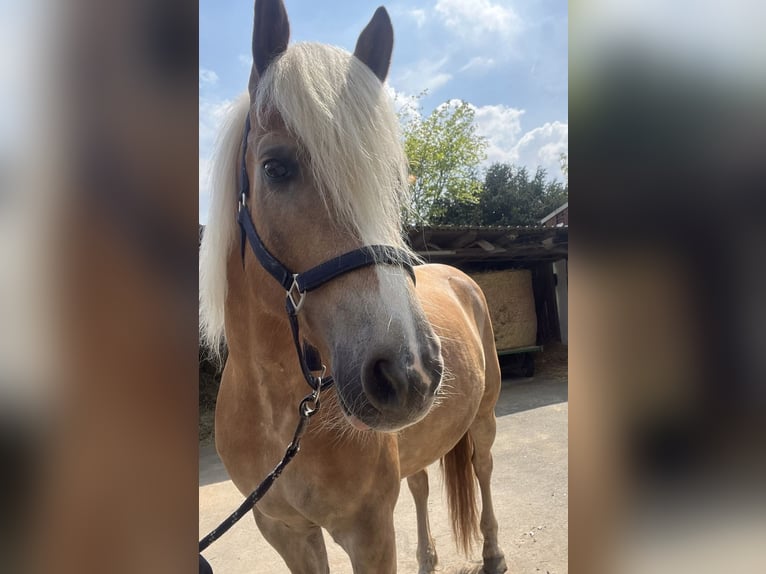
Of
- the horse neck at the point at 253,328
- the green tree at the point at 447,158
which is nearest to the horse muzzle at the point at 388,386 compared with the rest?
the horse neck at the point at 253,328

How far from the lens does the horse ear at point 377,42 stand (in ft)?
4.14

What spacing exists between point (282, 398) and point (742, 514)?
1189 millimetres

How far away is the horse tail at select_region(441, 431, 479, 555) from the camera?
2.71 m

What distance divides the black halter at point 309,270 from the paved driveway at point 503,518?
2172 mm

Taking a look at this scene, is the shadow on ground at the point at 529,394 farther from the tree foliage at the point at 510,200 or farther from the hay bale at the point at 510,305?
the tree foliage at the point at 510,200

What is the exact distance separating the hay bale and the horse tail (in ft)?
17.4

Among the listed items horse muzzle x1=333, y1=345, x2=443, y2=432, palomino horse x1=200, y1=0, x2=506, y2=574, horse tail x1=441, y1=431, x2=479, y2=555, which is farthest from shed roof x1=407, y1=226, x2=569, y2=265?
horse muzzle x1=333, y1=345, x2=443, y2=432

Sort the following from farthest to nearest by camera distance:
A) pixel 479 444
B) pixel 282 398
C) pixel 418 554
Result: pixel 479 444
pixel 418 554
pixel 282 398

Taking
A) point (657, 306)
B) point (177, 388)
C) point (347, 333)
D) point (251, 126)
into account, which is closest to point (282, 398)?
point (347, 333)

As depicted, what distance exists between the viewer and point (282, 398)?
1325 millimetres

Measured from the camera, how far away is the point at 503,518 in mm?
3301

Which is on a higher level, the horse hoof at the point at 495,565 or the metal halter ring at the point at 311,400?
the metal halter ring at the point at 311,400

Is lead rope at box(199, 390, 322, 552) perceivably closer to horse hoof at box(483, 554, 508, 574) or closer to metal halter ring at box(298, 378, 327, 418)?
metal halter ring at box(298, 378, 327, 418)

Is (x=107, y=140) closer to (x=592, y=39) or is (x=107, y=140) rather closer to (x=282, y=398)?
(x=592, y=39)
